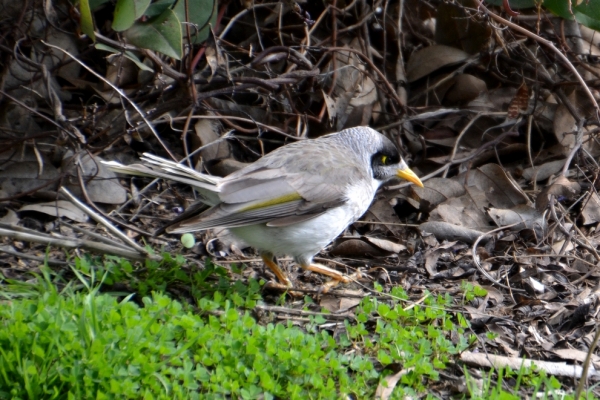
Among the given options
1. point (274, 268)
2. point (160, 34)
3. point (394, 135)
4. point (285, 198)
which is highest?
point (160, 34)

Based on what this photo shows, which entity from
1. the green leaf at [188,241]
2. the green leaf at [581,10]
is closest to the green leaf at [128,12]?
the green leaf at [188,241]

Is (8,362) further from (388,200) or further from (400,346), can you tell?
(388,200)

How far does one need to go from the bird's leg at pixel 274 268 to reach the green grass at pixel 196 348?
0.51 metres

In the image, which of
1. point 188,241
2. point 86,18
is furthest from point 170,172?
point 86,18

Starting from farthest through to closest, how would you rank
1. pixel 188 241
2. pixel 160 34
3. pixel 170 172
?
1. pixel 188 241
2. pixel 160 34
3. pixel 170 172

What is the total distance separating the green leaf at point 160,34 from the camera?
5555 mm

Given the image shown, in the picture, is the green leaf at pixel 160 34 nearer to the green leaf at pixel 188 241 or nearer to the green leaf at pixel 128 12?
the green leaf at pixel 128 12

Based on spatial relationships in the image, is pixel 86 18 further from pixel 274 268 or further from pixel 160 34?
pixel 274 268

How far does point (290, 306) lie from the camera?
5348 millimetres

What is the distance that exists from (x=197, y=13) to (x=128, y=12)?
2.62 ft

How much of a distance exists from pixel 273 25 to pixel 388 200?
206cm

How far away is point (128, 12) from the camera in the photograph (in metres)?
5.38

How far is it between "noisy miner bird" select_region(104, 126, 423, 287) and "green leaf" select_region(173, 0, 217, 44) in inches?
46.3

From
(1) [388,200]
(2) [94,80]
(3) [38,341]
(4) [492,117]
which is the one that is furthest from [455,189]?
(3) [38,341]
